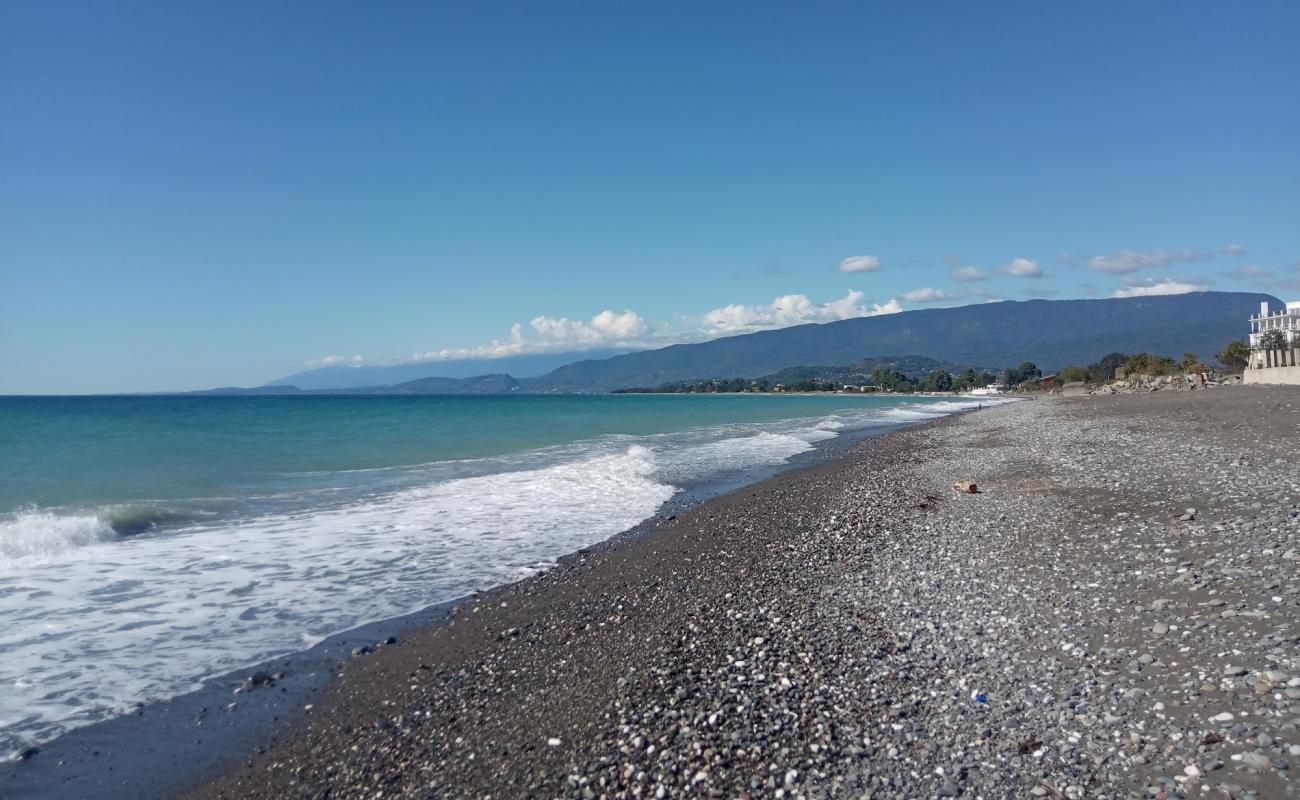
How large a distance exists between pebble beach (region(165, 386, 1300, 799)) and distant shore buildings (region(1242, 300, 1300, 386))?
1814 inches

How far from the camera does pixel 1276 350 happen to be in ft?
189

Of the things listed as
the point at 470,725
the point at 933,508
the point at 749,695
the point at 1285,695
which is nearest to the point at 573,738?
the point at 470,725

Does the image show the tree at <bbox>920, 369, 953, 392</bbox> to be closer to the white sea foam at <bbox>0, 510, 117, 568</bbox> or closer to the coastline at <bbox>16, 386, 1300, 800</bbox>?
the coastline at <bbox>16, 386, 1300, 800</bbox>

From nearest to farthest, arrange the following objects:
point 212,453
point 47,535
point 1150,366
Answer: point 47,535 < point 212,453 < point 1150,366

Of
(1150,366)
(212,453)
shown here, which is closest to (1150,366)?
(1150,366)

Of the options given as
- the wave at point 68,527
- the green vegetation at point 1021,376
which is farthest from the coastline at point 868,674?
the green vegetation at point 1021,376

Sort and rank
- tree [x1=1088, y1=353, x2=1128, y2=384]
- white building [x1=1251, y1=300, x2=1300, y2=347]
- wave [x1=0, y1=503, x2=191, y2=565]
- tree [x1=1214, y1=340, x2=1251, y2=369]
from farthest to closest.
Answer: tree [x1=1088, y1=353, x2=1128, y2=384], white building [x1=1251, y1=300, x2=1300, y2=347], tree [x1=1214, y1=340, x2=1251, y2=369], wave [x1=0, y1=503, x2=191, y2=565]

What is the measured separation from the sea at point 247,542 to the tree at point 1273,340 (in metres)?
60.7

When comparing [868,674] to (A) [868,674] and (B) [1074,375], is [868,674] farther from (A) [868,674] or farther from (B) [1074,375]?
(B) [1074,375]

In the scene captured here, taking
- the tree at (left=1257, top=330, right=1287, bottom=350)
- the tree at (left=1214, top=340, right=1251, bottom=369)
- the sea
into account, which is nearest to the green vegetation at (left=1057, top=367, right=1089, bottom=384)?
the tree at (left=1214, top=340, right=1251, bottom=369)

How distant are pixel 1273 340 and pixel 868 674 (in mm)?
82081

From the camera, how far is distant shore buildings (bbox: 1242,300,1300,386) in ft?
149

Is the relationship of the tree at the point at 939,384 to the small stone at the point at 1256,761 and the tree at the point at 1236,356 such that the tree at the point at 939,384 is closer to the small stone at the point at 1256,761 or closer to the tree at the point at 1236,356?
the tree at the point at 1236,356

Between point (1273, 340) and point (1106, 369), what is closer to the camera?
point (1273, 340)
